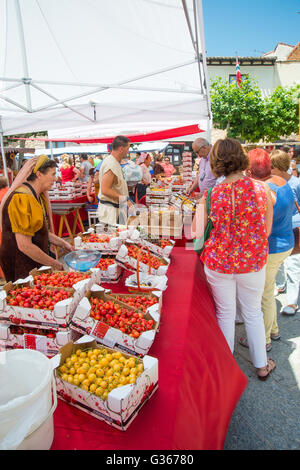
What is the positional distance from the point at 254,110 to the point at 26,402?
23.4m

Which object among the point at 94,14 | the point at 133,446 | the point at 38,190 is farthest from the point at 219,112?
the point at 133,446

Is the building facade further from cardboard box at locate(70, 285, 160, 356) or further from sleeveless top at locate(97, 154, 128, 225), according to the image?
cardboard box at locate(70, 285, 160, 356)

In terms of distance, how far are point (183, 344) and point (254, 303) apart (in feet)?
3.20

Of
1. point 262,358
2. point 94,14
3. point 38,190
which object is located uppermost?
point 94,14

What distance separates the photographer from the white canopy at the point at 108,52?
3336 mm

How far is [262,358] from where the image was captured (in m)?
2.53

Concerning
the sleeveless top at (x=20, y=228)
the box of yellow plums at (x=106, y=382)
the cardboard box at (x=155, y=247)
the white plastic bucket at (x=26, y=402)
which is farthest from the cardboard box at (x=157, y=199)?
the white plastic bucket at (x=26, y=402)

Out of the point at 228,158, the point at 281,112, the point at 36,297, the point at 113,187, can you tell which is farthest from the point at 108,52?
the point at 281,112

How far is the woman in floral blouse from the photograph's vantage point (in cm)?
204

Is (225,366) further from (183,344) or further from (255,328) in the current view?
(255,328)

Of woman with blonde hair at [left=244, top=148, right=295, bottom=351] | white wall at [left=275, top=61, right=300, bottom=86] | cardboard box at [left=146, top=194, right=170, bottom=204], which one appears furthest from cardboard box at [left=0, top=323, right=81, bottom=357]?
white wall at [left=275, top=61, right=300, bottom=86]

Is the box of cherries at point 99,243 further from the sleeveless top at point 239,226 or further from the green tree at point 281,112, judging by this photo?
the green tree at point 281,112

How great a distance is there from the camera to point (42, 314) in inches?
55.1

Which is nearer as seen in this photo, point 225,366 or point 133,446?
point 133,446
